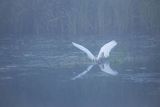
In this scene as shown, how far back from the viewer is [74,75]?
5.19 m

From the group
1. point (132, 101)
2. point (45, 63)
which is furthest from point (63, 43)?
point (132, 101)

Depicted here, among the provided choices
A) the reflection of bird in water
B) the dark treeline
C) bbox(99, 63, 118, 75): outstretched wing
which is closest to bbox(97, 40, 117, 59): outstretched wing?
the reflection of bird in water

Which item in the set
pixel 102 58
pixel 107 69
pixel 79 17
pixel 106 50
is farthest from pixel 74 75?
pixel 79 17

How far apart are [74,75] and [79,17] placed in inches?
101

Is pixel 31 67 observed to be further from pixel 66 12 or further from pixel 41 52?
pixel 66 12

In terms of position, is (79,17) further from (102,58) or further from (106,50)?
(102,58)

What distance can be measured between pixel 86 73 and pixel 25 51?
4.66 ft

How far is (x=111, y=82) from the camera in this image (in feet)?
16.2

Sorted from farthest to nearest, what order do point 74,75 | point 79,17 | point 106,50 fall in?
point 79,17 < point 106,50 < point 74,75

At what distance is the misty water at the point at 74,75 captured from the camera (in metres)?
4.51

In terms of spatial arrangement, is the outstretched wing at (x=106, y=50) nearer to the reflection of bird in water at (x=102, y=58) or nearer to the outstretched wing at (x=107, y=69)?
the reflection of bird in water at (x=102, y=58)

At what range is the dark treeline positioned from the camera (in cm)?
751

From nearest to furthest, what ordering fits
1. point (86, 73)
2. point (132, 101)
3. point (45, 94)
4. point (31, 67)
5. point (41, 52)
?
point (132, 101) < point (45, 94) < point (86, 73) < point (31, 67) < point (41, 52)

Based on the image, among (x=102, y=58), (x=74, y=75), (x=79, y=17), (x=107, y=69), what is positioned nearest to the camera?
(x=74, y=75)
